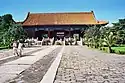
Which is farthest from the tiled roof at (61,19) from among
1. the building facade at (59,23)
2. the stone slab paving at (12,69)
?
the stone slab paving at (12,69)

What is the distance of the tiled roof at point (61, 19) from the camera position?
62312 millimetres

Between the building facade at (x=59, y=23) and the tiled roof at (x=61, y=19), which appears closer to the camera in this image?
the building facade at (x=59, y=23)

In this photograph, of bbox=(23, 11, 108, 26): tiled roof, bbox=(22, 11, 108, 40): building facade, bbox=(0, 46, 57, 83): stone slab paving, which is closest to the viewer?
bbox=(0, 46, 57, 83): stone slab paving

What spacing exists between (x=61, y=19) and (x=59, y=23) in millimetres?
2650

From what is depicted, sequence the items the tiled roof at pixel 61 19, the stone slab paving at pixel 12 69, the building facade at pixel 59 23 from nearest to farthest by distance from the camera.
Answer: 1. the stone slab paving at pixel 12 69
2. the building facade at pixel 59 23
3. the tiled roof at pixel 61 19

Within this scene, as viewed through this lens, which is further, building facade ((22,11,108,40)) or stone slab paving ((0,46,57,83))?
building facade ((22,11,108,40))

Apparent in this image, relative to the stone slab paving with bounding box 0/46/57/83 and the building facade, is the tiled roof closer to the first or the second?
the building facade

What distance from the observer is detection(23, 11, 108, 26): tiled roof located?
62.3 meters

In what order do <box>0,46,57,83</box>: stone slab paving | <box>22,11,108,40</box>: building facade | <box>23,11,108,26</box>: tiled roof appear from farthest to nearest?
<box>23,11,108,26</box>: tiled roof → <box>22,11,108,40</box>: building facade → <box>0,46,57,83</box>: stone slab paving

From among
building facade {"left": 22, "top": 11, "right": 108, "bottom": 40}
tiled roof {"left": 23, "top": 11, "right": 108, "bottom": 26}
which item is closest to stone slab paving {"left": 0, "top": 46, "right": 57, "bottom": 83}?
building facade {"left": 22, "top": 11, "right": 108, "bottom": 40}

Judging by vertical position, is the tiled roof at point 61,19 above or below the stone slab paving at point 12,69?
above

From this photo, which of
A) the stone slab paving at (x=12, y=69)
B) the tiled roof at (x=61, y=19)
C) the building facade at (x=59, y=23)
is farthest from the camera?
the tiled roof at (x=61, y=19)

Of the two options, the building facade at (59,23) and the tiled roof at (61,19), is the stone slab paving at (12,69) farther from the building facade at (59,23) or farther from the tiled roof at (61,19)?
the tiled roof at (61,19)

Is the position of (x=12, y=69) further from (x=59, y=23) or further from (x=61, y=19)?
(x=61, y=19)
